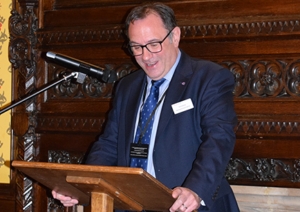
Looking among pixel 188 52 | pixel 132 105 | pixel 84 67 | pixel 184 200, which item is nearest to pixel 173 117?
pixel 132 105

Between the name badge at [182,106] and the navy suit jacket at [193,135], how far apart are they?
0.06 ft

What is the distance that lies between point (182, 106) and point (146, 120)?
221 mm

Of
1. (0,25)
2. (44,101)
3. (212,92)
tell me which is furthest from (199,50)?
(0,25)

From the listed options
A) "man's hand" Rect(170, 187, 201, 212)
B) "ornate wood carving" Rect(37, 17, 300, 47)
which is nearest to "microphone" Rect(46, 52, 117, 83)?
"man's hand" Rect(170, 187, 201, 212)

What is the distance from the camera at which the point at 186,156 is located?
260cm

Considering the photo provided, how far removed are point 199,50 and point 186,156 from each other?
0.88m

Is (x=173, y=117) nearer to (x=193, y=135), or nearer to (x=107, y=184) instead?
(x=193, y=135)

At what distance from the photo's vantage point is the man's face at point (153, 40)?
2709mm

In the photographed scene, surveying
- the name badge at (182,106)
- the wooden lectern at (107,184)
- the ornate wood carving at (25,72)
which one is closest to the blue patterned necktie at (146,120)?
the name badge at (182,106)

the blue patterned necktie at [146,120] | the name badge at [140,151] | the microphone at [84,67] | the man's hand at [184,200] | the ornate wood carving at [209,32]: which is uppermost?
the ornate wood carving at [209,32]

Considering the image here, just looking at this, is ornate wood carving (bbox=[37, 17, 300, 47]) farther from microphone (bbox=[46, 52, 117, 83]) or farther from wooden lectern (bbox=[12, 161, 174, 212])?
wooden lectern (bbox=[12, 161, 174, 212])

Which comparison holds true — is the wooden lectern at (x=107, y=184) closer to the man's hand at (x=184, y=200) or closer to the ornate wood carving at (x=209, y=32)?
the man's hand at (x=184, y=200)

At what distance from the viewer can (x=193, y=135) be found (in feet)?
8.63

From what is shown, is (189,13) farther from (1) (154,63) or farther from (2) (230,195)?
(2) (230,195)
